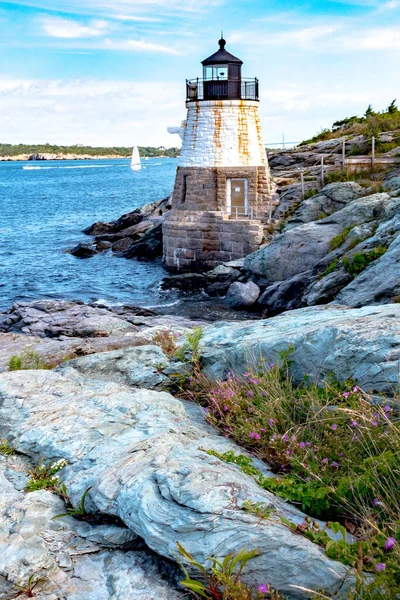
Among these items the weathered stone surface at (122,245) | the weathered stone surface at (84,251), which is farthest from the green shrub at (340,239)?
the weathered stone surface at (84,251)

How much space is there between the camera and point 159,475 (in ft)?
12.9

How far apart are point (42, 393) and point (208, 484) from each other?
10.7ft

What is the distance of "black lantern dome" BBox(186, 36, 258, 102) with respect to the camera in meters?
25.2

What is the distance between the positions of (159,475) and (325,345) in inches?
101

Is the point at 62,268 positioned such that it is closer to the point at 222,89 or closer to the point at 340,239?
the point at 222,89

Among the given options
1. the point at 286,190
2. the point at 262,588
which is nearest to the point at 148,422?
the point at 262,588

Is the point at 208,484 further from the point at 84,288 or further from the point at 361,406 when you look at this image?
the point at 84,288

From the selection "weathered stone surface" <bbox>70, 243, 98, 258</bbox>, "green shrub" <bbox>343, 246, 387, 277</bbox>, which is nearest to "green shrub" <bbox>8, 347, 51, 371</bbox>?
"green shrub" <bbox>343, 246, 387, 277</bbox>

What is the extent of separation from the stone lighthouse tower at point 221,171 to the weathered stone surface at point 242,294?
3.84 meters

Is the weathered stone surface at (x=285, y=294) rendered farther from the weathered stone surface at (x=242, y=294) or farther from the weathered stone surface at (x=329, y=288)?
the weathered stone surface at (x=329, y=288)

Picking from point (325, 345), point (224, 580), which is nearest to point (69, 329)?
point (325, 345)

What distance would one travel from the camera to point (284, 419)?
5242 mm

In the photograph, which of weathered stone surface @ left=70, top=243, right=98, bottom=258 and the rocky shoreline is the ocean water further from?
the rocky shoreline

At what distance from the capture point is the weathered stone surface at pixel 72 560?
3488 mm
